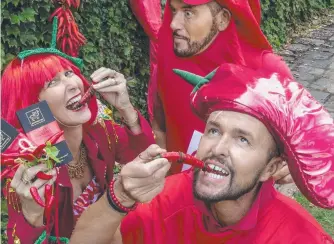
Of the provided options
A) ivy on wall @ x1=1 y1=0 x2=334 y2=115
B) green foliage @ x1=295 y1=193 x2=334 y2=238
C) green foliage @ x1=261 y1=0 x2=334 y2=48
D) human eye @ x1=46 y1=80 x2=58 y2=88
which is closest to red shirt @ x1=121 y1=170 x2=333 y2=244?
human eye @ x1=46 y1=80 x2=58 y2=88

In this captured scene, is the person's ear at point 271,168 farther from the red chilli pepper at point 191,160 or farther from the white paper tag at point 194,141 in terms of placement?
the white paper tag at point 194,141

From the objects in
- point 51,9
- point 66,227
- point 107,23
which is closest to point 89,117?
point 66,227

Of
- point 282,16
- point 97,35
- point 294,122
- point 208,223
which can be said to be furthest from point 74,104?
point 282,16

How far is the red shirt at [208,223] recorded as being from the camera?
2.15 metres

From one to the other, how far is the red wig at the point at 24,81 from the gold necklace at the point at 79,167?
397 millimetres

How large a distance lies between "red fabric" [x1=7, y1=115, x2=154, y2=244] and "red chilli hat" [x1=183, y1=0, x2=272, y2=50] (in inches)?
27.7

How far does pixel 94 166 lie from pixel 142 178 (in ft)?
3.01

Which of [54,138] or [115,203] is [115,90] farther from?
[115,203]

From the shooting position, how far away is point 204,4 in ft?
9.77

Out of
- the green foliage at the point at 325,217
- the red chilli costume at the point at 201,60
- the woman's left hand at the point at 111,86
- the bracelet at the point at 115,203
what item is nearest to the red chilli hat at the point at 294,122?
the bracelet at the point at 115,203

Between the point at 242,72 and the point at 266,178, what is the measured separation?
421 mm

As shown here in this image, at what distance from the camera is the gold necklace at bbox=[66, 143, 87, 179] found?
9.24ft

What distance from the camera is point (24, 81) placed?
260 cm

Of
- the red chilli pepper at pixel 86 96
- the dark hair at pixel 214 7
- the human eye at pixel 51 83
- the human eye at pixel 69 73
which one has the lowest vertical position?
the red chilli pepper at pixel 86 96
